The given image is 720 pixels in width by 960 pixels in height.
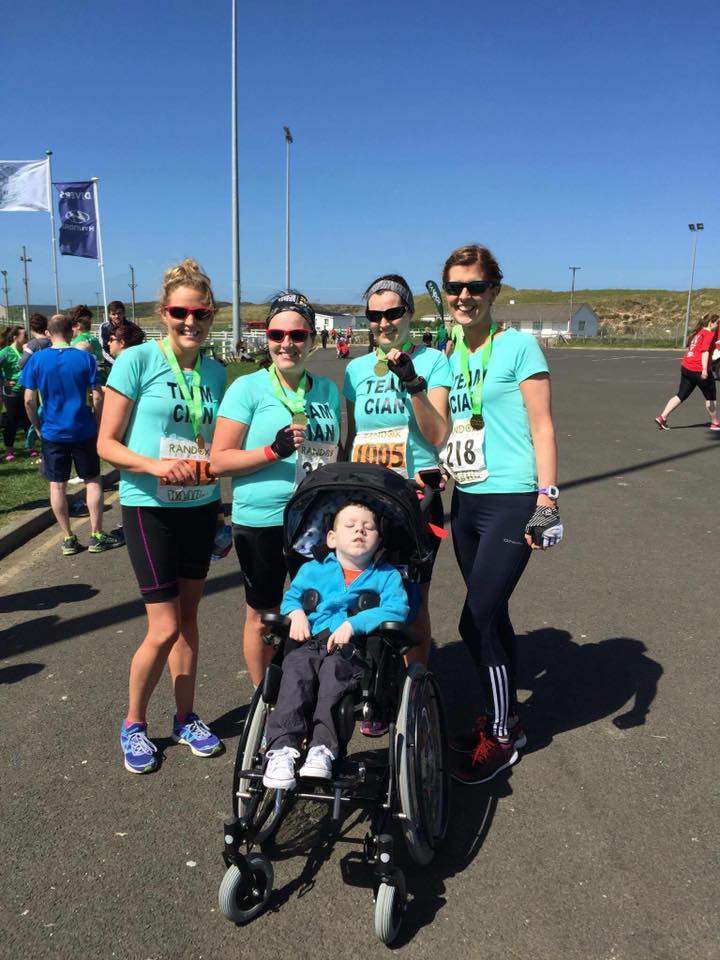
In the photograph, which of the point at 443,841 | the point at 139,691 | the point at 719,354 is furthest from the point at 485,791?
the point at 719,354

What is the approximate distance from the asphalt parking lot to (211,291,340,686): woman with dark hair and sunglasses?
0.99 meters

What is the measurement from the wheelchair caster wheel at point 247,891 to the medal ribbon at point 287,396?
1721 millimetres

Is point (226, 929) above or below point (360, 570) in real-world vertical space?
below

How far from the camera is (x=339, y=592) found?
3012 mm

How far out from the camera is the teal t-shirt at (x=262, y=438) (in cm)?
324

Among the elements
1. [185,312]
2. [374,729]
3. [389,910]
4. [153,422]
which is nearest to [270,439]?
[153,422]

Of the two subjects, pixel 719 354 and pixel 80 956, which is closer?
pixel 80 956

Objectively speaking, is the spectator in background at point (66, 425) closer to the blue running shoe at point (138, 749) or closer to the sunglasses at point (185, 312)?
the blue running shoe at point (138, 749)

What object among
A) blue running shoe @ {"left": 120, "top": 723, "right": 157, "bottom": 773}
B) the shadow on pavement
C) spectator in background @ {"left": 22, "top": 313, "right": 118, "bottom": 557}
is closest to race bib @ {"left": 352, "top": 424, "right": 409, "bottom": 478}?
blue running shoe @ {"left": 120, "top": 723, "right": 157, "bottom": 773}

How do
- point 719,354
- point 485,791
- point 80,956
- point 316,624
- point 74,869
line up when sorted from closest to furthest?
point 80,956, point 74,869, point 316,624, point 485,791, point 719,354

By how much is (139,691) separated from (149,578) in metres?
0.54

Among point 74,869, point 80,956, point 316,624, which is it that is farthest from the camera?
point 316,624

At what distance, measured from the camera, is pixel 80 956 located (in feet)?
7.65

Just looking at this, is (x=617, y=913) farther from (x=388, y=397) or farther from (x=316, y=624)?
(x=388, y=397)
